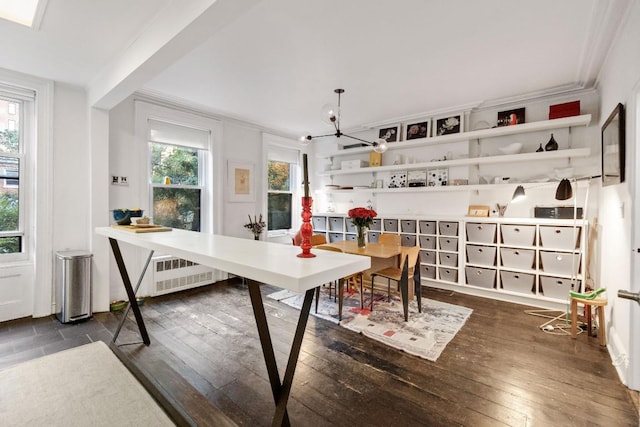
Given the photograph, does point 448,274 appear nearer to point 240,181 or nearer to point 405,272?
point 405,272

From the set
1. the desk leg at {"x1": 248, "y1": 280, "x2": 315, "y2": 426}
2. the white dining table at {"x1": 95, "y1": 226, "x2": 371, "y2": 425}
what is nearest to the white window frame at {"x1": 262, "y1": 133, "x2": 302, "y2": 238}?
the white dining table at {"x1": 95, "y1": 226, "x2": 371, "y2": 425}

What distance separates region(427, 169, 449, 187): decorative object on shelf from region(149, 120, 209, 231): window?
355 centimetres

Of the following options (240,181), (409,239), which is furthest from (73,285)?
(409,239)

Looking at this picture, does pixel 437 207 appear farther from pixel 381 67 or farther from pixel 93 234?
pixel 93 234

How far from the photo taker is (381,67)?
3092 mm

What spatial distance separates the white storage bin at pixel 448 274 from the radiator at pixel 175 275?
3.47m

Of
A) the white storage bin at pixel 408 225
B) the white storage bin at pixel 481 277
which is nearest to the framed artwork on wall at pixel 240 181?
the white storage bin at pixel 408 225

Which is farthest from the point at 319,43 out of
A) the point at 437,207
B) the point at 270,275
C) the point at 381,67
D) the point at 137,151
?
the point at 437,207

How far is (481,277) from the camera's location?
13.1ft

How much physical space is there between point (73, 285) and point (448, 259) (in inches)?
183

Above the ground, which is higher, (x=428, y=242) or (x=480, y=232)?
(x=480, y=232)

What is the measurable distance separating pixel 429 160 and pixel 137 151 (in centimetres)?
423

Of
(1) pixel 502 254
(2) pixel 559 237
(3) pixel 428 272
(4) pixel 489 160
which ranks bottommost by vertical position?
(3) pixel 428 272

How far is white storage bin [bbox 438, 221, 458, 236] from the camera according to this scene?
4.18 metres
